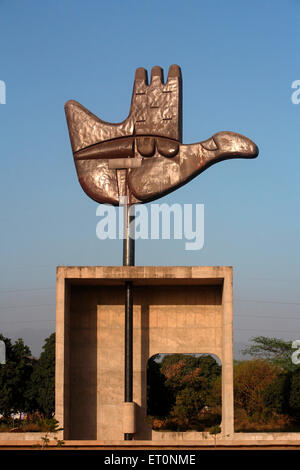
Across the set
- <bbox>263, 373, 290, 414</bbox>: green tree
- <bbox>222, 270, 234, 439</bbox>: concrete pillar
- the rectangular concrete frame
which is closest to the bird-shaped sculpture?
the rectangular concrete frame

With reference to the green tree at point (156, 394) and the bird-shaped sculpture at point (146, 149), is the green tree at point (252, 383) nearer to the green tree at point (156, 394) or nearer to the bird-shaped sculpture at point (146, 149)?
the green tree at point (156, 394)

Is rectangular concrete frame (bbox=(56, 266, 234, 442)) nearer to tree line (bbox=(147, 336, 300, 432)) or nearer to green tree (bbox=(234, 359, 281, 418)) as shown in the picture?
tree line (bbox=(147, 336, 300, 432))

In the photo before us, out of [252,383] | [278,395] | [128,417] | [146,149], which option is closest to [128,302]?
[128,417]

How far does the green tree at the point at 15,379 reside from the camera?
36.4 metres

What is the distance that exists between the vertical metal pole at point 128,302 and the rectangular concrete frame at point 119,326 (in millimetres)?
474

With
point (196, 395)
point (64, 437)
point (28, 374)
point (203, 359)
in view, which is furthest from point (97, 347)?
point (203, 359)

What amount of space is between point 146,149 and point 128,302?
15.6ft

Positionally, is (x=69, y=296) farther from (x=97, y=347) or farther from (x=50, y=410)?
(x=50, y=410)

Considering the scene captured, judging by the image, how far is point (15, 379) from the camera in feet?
120

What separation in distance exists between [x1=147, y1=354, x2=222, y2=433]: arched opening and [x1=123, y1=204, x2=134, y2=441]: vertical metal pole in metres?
15.3

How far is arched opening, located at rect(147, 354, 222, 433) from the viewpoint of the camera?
42.1 meters

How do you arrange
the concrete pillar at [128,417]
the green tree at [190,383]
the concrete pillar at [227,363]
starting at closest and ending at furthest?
the concrete pillar at [227,363] < the concrete pillar at [128,417] < the green tree at [190,383]

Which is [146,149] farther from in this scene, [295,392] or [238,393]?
[238,393]

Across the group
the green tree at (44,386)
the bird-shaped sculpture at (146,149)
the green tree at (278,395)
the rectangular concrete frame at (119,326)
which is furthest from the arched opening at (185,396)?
the bird-shaped sculpture at (146,149)
